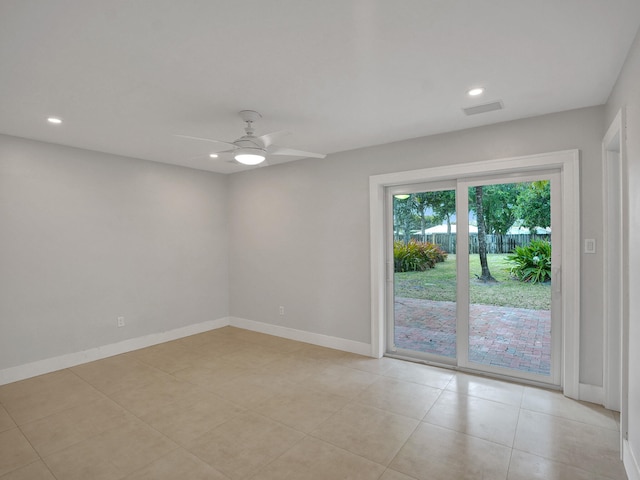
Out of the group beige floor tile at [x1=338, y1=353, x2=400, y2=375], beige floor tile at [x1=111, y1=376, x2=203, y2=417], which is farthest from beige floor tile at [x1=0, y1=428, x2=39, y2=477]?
beige floor tile at [x1=338, y1=353, x2=400, y2=375]

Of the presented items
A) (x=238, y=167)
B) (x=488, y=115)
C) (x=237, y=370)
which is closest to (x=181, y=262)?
(x=238, y=167)

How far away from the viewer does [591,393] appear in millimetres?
3000

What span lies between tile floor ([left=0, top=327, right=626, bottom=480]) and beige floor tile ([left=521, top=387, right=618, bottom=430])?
0.05ft

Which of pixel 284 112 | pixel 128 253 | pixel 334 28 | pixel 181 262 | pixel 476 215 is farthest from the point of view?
pixel 181 262

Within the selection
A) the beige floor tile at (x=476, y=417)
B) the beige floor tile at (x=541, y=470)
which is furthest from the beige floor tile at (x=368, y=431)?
the beige floor tile at (x=541, y=470)

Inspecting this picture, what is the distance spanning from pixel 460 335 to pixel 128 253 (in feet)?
14.1

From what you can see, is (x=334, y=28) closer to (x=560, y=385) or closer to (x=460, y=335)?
(x=460, y=335)

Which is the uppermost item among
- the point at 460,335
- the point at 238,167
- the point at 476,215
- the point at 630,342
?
the point at 238,167

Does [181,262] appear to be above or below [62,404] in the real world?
above

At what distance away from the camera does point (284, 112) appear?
308 cm

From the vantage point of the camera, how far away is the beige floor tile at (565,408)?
272 centimetres

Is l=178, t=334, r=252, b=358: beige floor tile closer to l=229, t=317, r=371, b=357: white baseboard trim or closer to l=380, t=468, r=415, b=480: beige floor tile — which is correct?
l=229, t=317, r=371, b=357: white baseboard trim

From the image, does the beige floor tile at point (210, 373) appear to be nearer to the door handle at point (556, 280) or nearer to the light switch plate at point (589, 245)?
the door handle at point (556, 280)

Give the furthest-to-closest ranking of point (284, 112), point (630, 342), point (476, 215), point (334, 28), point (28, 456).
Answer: point (476, 215), point (284, 112), point (28, 456), point (630, 342), point (334, 28)
